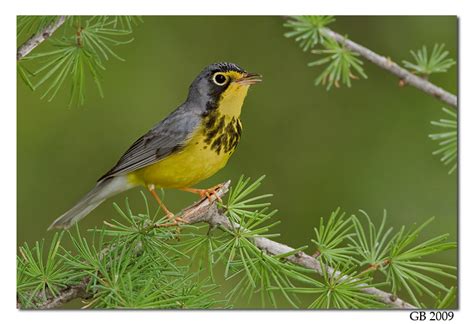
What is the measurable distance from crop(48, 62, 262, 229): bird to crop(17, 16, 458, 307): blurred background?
0.19 meters

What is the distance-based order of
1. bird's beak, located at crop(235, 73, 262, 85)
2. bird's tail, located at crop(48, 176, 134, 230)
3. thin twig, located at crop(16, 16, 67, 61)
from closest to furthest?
thin twig, located at crop(16, 16, 67, 61)
bird's beak, located at crop(235, 73, 262, 85)
bird's tail, located at crop(48, 176, 134, 230)

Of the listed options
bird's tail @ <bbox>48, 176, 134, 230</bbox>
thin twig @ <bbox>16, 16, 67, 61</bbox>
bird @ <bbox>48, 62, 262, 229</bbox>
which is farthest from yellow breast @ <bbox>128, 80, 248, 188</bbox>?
thin twig @ <bbox>16, 16, 67, 61</bbox>

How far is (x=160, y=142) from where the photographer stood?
9.38 feet

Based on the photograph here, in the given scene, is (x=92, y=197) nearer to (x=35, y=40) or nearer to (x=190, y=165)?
(x=190, y=165)

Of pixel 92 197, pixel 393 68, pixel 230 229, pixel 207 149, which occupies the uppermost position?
pixel 393 68

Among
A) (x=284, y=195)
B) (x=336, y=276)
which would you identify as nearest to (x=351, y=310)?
(x=336, y=276)

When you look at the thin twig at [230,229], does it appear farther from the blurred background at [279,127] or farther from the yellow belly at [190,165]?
the blurred background at [279,127]

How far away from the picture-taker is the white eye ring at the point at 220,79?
2.77 meters

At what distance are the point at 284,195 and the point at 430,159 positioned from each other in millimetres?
646

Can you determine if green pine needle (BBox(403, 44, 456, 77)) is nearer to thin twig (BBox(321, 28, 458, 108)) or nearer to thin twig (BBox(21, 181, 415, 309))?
thin twig (BBox(321, 28, 458, 108))

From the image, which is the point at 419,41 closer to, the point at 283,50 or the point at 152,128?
the point at 283,50

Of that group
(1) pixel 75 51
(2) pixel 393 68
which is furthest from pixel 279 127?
(1) pixel 75 51

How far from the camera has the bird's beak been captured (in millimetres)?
2715

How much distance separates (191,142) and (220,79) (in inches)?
9.5
